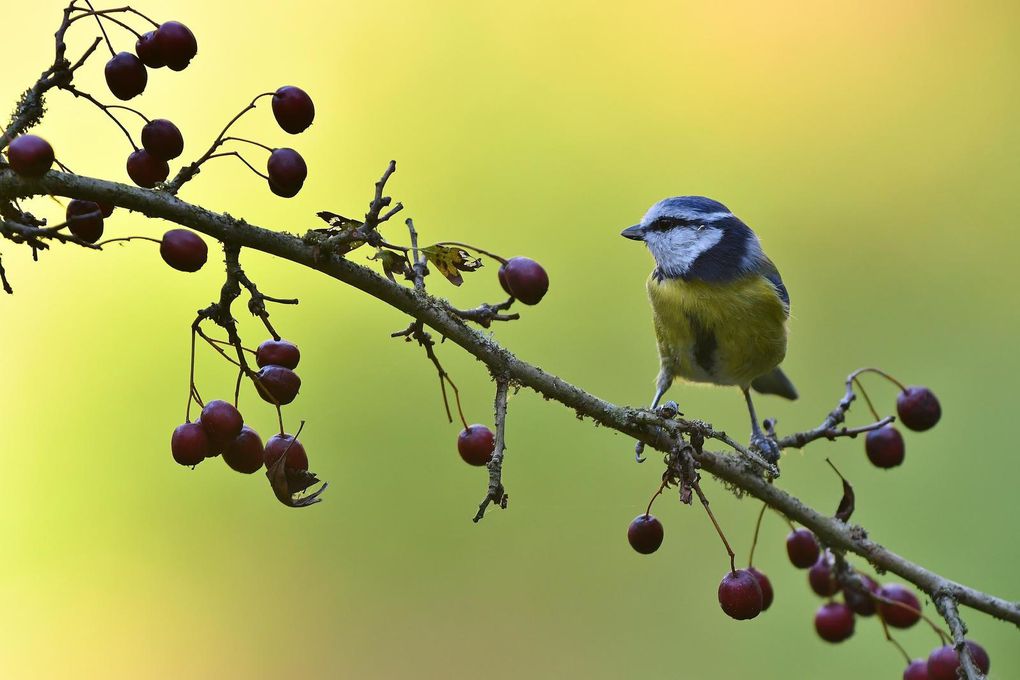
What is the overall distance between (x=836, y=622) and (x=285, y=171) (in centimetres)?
166

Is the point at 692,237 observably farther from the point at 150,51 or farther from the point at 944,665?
the point at 150,51

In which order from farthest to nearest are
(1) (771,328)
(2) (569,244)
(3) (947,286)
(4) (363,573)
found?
(3) (947,286), (2) (569,244), (4) (363,573), (1) (771,328)

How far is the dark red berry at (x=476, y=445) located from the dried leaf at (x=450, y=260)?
0.94ft

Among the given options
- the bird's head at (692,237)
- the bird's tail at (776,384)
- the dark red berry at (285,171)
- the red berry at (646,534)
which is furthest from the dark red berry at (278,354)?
the bird's tail at (776,384)

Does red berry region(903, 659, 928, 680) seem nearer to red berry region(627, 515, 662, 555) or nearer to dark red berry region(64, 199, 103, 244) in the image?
red berry region(627, 515, 662, 555)

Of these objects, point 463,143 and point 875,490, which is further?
point 463,143

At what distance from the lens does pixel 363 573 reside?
3.95 metres

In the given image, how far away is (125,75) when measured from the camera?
1.41 meters

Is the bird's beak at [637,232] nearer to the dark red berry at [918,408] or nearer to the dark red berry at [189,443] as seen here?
the dark red berry at [918,408]

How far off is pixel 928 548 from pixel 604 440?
54.2 inches

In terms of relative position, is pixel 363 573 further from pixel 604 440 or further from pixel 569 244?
pixel 569 244

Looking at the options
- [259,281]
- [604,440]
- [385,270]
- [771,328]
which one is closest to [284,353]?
[385,270]

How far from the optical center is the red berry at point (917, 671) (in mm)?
1974

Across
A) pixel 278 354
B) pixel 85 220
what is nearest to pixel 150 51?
pixel 85 220
